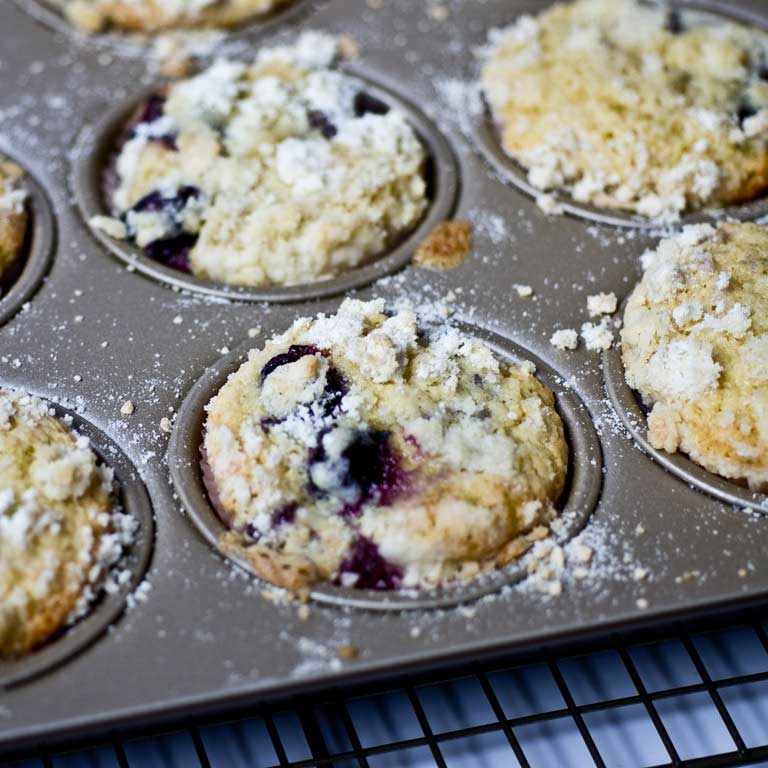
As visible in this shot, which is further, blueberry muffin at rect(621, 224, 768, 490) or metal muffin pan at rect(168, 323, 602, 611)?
blueberry muffin at rect(621, 224, 768, 490)

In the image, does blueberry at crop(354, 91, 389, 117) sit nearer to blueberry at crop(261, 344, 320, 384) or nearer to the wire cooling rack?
blueberry at crop(261, 344, 320, 384)

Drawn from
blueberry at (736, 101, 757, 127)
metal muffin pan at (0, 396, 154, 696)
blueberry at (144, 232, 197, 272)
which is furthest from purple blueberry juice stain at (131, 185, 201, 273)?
blueberry at (736, 101, 757, 127)

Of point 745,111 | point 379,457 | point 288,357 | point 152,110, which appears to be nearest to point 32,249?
point 152,110

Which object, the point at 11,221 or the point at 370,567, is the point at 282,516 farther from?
the point at 11,221

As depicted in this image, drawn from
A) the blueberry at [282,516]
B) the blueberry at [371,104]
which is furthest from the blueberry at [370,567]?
the blueberry at [371,104]

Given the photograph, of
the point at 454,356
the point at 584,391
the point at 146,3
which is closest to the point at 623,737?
the point at 584,391

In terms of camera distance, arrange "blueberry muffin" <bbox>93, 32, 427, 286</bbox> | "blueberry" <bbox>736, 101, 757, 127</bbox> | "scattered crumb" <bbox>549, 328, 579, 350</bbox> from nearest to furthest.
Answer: "scattered crumb" <bbox>549, 328, 579, 350</bbox>, "blueberry muffin" <bbox>93, 32, 427, 286</bbox>, "blueberry" <bbox>736, 101, 757, 127</bbox>

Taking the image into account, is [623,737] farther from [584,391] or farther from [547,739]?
[584,391]
